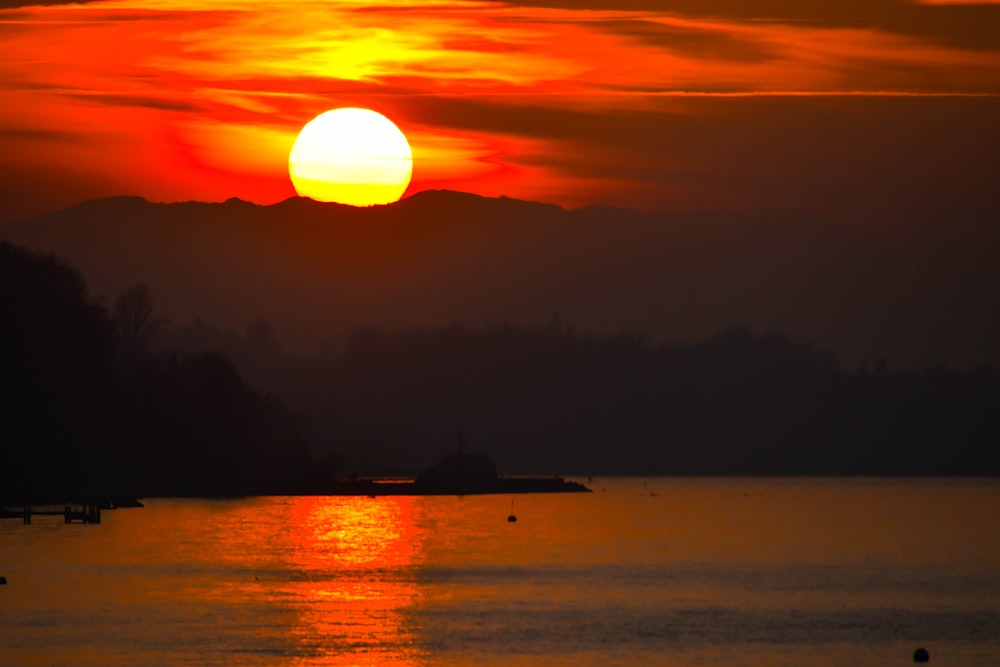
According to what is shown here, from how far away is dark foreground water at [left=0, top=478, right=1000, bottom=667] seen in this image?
61312mm

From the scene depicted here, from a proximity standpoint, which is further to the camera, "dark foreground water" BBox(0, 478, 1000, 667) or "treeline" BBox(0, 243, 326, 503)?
"treeline" BBox(0, 243, 326, 503)

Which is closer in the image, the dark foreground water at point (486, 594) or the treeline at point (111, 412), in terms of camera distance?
the dark foreground water at point (486, 594)

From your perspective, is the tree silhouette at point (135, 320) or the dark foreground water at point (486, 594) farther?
the tree silhouette at point (135, 320)

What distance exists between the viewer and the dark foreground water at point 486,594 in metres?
61.3

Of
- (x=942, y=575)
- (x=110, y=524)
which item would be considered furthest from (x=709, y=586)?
(x=110, y=524)

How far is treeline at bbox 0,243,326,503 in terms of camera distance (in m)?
113

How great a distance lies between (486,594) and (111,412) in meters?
59.1

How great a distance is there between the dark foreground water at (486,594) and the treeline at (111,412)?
5319 millimetres

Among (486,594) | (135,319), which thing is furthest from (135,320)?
(486,594)

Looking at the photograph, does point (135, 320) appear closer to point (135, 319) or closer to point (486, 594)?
point (135, 319)

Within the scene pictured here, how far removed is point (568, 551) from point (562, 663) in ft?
175

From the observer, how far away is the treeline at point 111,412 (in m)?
113

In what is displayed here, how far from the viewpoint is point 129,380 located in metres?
148

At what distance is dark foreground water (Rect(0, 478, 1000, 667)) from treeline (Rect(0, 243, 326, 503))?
5.32m
